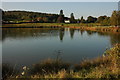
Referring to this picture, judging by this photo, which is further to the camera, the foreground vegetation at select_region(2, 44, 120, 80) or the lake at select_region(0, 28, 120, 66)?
the lake at select_region(0, 28, 120, 66)

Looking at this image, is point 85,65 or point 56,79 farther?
point 85,65

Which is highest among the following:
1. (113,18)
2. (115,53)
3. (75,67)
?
(113,18)

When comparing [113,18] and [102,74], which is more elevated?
[113,18]

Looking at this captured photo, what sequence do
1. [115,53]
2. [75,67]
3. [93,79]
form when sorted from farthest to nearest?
[75,67] < [115,53] < [93,79]

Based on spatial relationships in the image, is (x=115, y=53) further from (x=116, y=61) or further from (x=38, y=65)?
(x=38, y=65)

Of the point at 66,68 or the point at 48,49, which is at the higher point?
the point at 48,49

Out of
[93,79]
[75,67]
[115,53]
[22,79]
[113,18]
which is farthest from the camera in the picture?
[113,18]

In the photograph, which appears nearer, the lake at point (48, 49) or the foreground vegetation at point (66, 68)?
the foreground vegetation at point (66, 68)

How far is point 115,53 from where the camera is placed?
212 inches

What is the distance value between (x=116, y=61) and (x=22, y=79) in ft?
12.2

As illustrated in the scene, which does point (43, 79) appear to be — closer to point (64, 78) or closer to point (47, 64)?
point (64, 78)

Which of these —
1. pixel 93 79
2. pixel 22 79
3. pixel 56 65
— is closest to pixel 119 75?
pixel 93 79

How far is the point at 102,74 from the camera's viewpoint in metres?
4.38

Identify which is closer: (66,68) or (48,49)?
(66,68)
